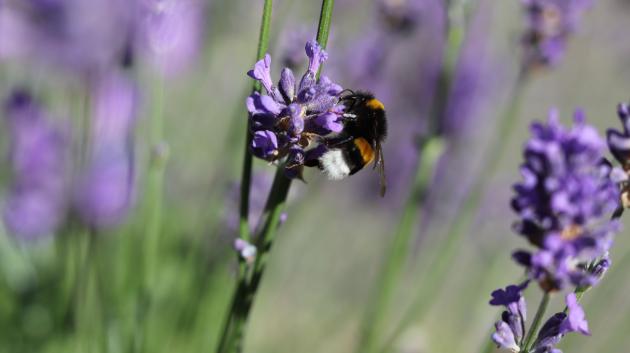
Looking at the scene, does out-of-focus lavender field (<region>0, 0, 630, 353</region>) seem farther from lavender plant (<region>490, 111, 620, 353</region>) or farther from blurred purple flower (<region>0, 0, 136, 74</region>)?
lavender plant (<region>490, 111, 620, 353</region>)

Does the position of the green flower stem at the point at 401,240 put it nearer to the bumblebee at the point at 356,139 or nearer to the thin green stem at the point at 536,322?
the bumblebee at the point at 356,139

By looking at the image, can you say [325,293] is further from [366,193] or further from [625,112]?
[625,112]

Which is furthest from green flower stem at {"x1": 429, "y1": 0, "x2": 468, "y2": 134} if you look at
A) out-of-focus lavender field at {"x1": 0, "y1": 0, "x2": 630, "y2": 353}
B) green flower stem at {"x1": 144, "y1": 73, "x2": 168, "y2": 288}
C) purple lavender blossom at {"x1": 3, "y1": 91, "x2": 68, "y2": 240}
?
purple lavender blossom at {"x1": 3, "y1": 91, "x2": 68, "y2": 240}

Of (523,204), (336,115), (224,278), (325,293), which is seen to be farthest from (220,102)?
(523,204)

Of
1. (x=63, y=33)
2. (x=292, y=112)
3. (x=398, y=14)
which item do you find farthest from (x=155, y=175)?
(x=63, y=33)

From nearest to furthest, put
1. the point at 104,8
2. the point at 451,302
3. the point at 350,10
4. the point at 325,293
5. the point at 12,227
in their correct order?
the point at 12,227, the point at 104,8, the point at 350,10, the point at 325,293, the point at 451,302

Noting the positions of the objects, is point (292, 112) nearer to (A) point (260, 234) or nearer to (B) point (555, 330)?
(A) point (260, 234)
